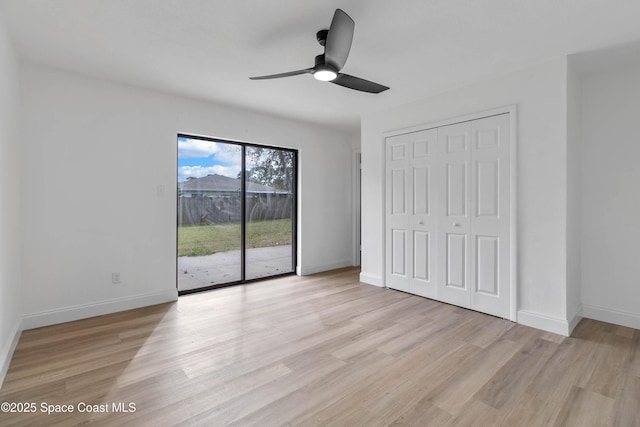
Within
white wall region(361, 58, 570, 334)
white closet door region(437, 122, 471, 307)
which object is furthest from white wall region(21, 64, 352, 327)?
white wall region(361, 58, 570, 334)

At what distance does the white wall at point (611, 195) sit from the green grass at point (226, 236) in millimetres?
3832

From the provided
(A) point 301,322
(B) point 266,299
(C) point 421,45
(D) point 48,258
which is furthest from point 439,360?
(D) point 48,258

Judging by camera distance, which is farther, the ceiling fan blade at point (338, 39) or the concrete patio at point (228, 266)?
the concrete patio at point (228, 266)

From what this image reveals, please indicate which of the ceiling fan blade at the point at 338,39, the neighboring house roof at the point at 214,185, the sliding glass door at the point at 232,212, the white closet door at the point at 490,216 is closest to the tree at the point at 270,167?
the sliding glass door at the point at 232,212

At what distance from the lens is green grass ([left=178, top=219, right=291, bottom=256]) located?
13.6 feet

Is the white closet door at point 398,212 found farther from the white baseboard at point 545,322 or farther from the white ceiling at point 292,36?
the white baseboard at point 545,322

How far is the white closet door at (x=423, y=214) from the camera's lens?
3742 millimetres

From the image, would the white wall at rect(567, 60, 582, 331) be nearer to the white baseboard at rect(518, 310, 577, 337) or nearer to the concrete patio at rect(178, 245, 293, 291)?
the white baseboard at rect(518, 310, 577, 337)

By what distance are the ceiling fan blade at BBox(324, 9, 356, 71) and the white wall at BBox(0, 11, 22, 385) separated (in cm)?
223

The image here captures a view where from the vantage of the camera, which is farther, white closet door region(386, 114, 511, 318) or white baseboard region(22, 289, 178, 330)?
white closet door region(386, 114, 511, 318)

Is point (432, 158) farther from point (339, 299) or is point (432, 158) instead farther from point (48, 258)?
point (48, 258)

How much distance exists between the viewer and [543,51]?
107 inches

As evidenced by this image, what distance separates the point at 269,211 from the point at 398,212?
1.99 m

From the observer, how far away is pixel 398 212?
4.14 metres
